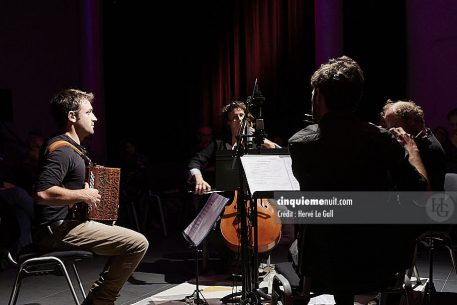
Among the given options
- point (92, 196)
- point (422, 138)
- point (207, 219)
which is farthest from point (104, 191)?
point (422, 138)

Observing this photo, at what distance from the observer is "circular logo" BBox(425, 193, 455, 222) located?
346 centimetres

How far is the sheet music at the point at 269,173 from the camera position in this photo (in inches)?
99.9

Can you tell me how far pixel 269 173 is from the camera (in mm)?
2631

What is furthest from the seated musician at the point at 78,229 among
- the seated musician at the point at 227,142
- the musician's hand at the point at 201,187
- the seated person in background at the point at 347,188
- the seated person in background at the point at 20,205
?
the seated person in background at the point at 20,205

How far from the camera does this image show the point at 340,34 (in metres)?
8.44

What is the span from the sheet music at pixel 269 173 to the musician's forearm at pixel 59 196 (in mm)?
998

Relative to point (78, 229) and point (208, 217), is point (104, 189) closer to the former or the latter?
point (78, 229)

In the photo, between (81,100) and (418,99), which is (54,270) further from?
(418,99)

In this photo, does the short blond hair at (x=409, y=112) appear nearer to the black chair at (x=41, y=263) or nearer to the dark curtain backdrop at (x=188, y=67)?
the black chair at (x=41, y=263)

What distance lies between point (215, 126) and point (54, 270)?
689 cm

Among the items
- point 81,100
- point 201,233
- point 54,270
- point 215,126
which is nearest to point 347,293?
point 201,233

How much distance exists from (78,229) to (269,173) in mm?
1234

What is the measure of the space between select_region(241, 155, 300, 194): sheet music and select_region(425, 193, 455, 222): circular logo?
4.07 ft

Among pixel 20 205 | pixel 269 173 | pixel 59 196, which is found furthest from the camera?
pixel 20 205
